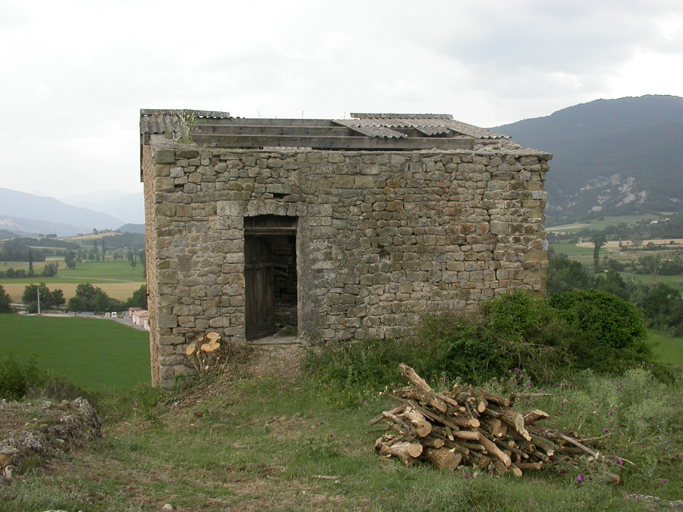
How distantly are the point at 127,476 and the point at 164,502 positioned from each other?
657mm

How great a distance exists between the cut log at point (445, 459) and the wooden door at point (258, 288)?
5.11m

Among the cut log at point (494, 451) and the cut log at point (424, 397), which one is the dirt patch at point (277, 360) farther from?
the cut log at point (494, 451)

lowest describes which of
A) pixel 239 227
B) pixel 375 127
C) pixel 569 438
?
pixel 569 438

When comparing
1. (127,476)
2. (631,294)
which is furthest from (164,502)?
(631,294)

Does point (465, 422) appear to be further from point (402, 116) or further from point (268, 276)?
point (402, 116)

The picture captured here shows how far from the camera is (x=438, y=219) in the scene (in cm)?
970

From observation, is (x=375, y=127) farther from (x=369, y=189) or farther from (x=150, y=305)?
(x=150, y=305)

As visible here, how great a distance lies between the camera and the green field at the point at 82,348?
1872cm

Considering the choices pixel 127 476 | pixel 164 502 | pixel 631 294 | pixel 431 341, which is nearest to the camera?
pixel 164 502

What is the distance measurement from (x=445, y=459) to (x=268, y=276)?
628 centimetres

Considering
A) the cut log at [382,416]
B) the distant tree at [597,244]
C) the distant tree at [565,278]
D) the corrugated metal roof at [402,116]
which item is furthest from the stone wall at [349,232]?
the distant tree at [597,244]

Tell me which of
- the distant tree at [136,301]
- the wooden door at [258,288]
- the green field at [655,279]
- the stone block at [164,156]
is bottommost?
the distant tree at [136,301]

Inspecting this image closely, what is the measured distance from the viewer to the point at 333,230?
369 inches

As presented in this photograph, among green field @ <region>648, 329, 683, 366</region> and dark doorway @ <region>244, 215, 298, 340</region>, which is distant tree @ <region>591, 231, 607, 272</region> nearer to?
green field @ <region>648, 329, 683, 366</region>
